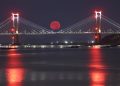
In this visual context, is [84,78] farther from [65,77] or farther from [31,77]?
[31,77]

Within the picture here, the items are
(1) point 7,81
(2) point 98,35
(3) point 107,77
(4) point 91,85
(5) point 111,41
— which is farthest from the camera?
(5) point 111,41

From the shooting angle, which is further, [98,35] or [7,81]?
[98,35]

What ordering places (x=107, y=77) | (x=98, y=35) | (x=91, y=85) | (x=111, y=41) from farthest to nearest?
1. (x=111, y=41)
2. (x=98, y=35)
3. (x=107, y=77)
4. (x=91, y=85)

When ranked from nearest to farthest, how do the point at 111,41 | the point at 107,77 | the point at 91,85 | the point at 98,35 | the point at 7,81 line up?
the point at 91,85
the point at 7,81
the point at 107,77
the point at 98,35
the point at 111,41

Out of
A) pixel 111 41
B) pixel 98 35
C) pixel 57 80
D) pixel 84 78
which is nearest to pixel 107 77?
pixel 84 78

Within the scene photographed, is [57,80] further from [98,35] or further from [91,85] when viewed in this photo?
[98,35]

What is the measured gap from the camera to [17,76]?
21.8 meters

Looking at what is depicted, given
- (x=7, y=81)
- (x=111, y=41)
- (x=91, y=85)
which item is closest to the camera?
(x=91, y=85)

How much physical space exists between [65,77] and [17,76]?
6.94 feet

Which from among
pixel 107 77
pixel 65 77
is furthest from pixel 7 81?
pixel 107 77

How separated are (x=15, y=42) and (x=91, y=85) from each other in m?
57.9

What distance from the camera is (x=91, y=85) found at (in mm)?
18344

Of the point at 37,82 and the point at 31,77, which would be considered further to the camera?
the point at 31,77

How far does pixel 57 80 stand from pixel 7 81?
1913 millimetres
